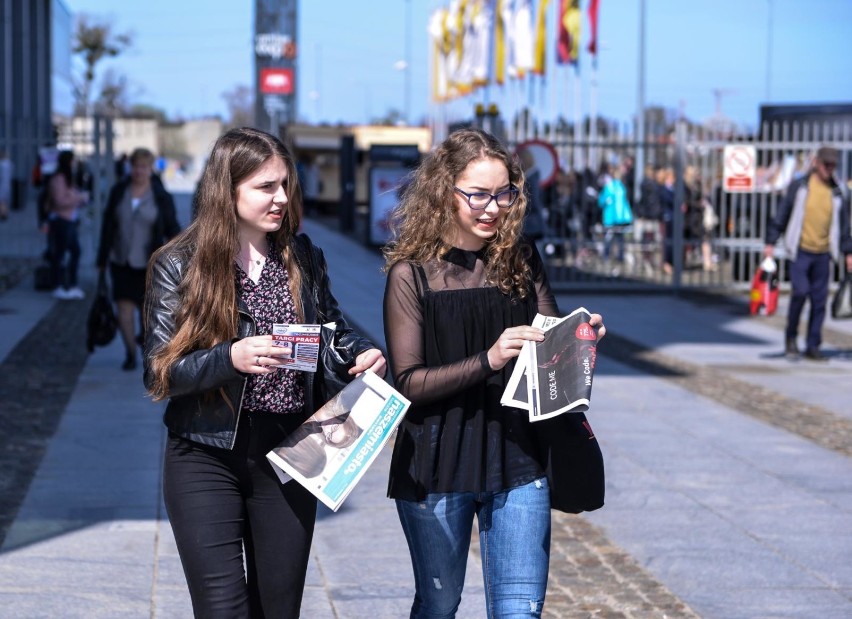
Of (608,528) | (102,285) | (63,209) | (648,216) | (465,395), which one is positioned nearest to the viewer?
(465,395)

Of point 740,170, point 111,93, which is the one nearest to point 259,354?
point 740,170

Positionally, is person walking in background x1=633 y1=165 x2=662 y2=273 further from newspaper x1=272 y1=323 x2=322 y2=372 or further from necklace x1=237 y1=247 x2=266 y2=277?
newspaper x1=272 y1=323 x2=322 y2=372

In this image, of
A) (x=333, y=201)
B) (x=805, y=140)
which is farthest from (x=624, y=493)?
(x=333, y=201)

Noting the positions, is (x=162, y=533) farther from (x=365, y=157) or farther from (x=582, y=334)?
(x=365, y=157)

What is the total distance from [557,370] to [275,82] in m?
47.7

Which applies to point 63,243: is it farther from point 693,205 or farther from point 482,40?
point 482,40

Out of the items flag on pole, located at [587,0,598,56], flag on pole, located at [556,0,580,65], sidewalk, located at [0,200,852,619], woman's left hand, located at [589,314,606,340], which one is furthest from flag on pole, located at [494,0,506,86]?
woman's left hand, located at [589,314,606,340]

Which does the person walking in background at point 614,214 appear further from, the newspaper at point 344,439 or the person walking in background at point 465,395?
the newspaper at point 344,439

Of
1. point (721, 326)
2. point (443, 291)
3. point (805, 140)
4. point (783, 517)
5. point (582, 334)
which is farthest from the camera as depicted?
point (805, 140)

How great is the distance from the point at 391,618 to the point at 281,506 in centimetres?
171

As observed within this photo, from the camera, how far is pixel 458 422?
11.1 ft

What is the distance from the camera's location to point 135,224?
975cm

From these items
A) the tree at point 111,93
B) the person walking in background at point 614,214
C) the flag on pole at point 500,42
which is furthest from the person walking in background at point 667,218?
the tree at point 111,93

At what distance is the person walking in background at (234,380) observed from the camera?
324 cm
